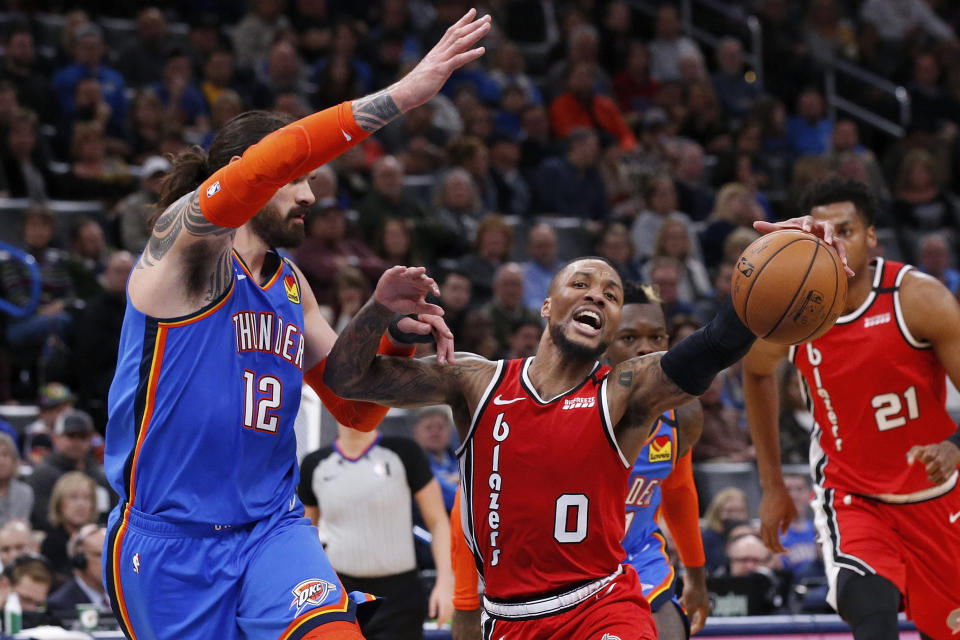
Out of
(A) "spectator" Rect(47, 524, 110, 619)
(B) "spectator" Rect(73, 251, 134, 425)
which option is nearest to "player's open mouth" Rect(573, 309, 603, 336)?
(A) "spectator" Rect(47, 524, 110, 619)

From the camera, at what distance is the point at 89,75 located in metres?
12.7

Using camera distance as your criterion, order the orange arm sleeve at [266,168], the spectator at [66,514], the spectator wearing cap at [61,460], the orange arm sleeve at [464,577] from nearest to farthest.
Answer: the orange arm sleeve at [266,168] < the orange arm sleeve at [464,577] < the spectator at [66,514] < the spectator wearing cap at [61,460]

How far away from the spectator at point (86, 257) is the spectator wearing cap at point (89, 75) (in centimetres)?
182

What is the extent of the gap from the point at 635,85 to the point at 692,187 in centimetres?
248

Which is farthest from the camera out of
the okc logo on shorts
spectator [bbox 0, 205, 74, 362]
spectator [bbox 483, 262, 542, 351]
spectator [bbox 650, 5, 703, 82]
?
spectator [bbox 650, 5, 703, 82]

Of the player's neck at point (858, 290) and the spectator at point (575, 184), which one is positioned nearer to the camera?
the player's neck at point (858, 290)

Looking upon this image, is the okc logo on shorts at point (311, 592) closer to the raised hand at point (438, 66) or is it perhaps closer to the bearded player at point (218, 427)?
the bearded player at point (218, 427)

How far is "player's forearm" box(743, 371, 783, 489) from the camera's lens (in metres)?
6.68

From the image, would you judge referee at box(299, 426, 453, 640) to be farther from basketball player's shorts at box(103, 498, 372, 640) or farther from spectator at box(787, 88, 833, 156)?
spectator at box(787, 88, 833, 156)

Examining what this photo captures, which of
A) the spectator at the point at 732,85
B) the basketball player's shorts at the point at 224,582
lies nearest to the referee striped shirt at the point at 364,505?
the basketball player's shorts at the point at 224,582

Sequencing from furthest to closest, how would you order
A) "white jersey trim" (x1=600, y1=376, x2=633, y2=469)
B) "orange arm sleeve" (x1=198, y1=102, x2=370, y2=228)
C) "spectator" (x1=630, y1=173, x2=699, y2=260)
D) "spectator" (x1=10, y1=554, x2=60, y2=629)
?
"spectator" (x1=630, y1=173, x2=699, y2=260) → "spectator" (x1=10, y1=554, x2=60, y2=629) → "white jersey trim" (x1=600, y1=376, x2=633, y2=469) → "orange arm sleeve" (x1=198, y1=102, x2=370, y2=228)

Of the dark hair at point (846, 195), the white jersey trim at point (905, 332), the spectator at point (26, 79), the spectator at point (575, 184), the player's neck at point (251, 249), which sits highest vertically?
the spectator at point (26, 79)

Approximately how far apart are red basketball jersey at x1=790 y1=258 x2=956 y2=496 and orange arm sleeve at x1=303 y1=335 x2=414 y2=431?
7.15 ft

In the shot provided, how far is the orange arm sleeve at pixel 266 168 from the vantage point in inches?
168
